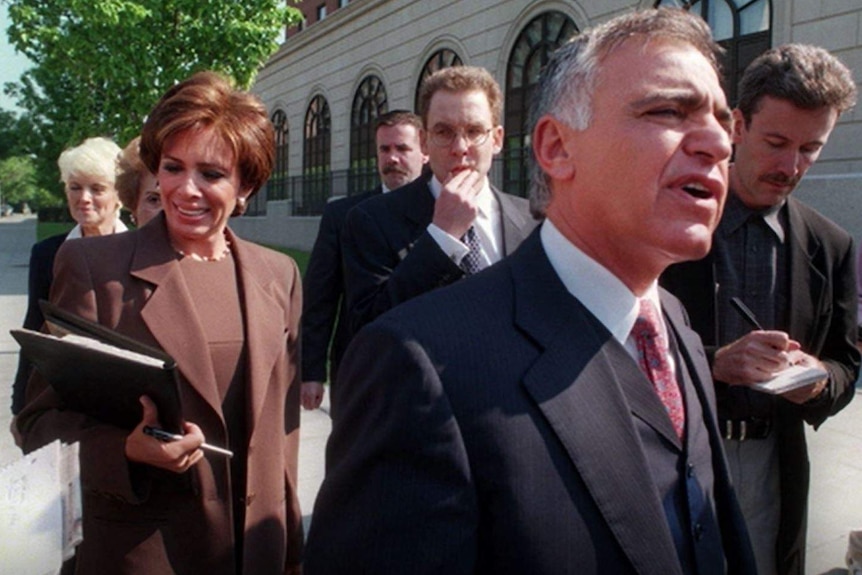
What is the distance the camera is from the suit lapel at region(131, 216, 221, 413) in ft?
7.41

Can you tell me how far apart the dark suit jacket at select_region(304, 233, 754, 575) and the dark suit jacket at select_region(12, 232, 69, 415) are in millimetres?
1991

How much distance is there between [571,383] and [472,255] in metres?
1.42

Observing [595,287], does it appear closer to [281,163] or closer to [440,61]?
[440,61]

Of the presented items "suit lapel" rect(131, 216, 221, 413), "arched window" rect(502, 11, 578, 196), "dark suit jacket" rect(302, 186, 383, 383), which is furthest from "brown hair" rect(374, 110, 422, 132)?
"arched window" rect(502, 11, 578, 196)

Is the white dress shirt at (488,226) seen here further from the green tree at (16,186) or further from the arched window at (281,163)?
the green tree at (16,186)

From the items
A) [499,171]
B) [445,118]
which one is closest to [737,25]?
[499,171]

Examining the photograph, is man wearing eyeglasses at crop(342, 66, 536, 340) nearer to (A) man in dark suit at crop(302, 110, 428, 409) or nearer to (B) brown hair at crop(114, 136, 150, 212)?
(A) man in dark suit at crop(302, 110, 428, 409)

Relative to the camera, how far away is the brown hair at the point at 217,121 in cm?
246

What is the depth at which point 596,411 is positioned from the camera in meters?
1.31

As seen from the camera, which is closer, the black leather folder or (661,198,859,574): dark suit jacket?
the black leather folder

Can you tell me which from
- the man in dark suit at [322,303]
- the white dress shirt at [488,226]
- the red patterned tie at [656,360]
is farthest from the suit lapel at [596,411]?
the man in dark suit at [322,303]

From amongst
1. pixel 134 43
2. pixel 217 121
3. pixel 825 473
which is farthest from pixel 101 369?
pixel 134 43

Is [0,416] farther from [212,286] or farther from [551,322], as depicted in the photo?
[551,322]

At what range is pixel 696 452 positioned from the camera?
1.53m
